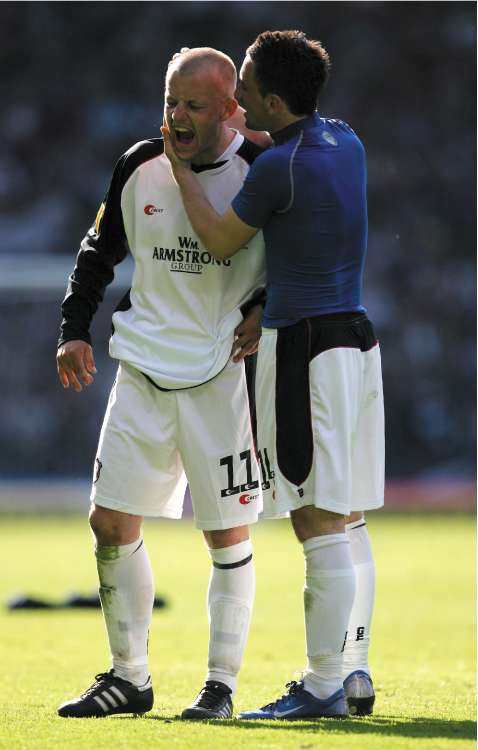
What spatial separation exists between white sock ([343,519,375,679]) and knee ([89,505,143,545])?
26.8 inches

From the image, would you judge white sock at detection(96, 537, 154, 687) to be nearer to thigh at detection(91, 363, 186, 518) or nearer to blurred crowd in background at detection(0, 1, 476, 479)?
thigh at detection(91, 363, 186, 518)

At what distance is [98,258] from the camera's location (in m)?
4.43

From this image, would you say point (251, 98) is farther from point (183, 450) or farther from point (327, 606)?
point (327, 606)

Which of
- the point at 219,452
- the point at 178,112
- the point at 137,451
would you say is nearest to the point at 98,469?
the point at 137,451

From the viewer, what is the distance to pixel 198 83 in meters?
4.09

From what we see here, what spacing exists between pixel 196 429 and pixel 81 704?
88 cm

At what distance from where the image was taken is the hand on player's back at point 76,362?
4.37 metres

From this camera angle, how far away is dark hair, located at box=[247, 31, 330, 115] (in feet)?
13.0

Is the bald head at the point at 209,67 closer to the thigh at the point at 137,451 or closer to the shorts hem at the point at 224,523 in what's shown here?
the thigh at the point at 137,451

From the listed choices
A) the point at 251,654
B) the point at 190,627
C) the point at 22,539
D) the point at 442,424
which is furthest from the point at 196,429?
the point at 442,424

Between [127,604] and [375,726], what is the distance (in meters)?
0.87

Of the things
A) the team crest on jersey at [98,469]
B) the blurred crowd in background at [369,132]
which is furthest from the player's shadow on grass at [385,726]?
the blurred crowd in background at [369,132]

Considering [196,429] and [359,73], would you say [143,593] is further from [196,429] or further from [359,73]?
[359,73]

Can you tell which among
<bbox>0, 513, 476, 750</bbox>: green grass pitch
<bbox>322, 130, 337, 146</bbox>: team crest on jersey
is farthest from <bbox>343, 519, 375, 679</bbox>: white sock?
<bbox>322, 130, 337, 146</bbox>: team crest on jersey
